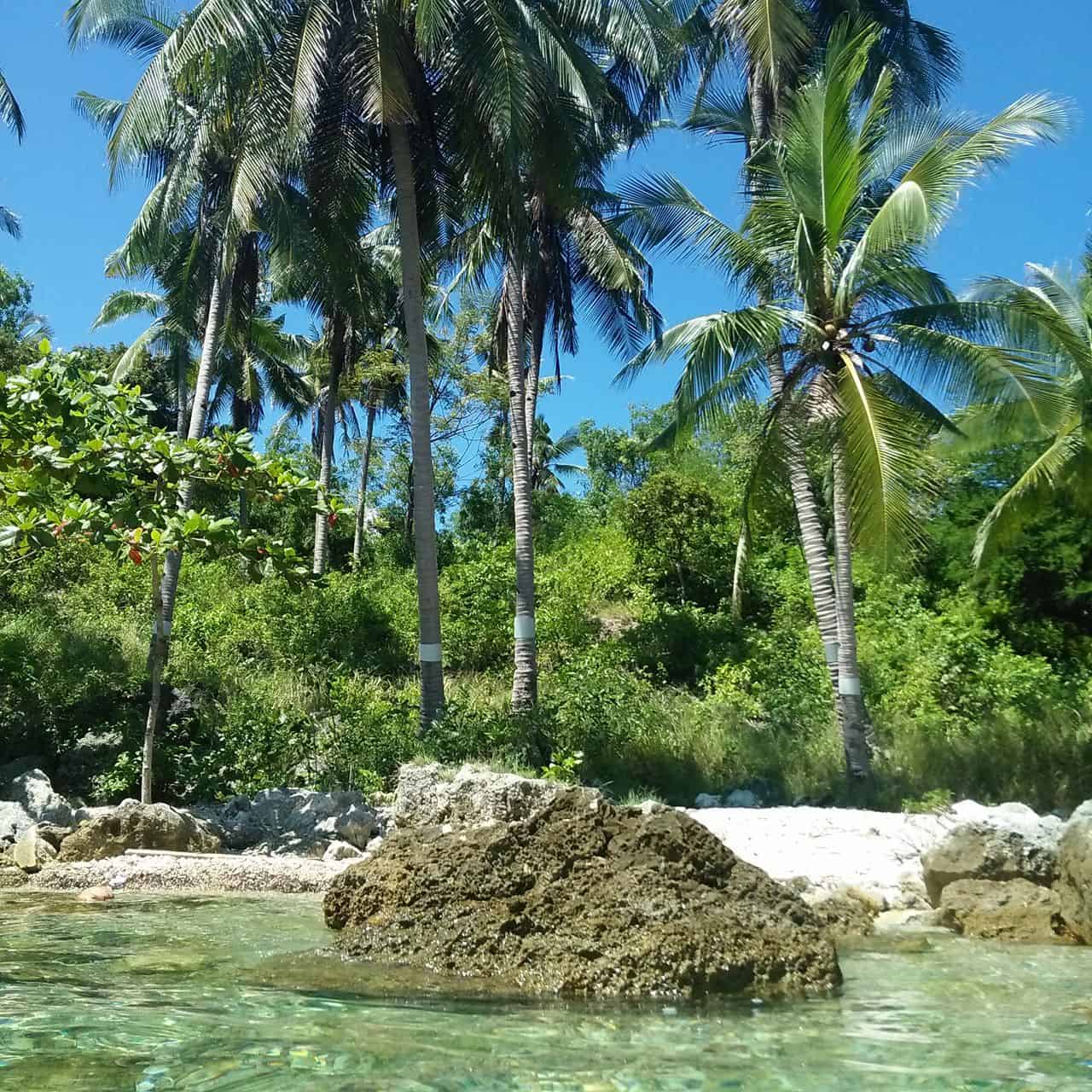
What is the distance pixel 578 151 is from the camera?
1581 cm

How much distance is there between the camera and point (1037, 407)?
12.5 meters

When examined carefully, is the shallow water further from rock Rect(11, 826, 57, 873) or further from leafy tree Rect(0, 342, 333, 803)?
rock Rect(11, 826, 57, 873)

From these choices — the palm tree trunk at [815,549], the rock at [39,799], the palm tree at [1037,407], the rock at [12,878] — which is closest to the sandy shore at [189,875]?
the rock at [12,878]

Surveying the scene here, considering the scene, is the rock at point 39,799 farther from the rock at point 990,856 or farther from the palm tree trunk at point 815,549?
the palm tree trunk at point 815,549

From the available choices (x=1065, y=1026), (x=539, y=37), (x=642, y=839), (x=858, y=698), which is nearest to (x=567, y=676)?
(x=858, y=698)

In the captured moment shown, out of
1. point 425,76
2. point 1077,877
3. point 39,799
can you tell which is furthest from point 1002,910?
point 425,76

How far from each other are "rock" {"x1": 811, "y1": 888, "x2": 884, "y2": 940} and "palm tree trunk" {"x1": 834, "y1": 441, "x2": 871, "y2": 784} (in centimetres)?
558

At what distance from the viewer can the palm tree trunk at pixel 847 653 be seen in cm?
1358

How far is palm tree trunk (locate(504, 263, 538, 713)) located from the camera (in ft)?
53.7

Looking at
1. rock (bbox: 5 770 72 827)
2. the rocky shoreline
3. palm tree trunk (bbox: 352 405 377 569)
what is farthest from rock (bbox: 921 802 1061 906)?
palm tree trunk (bbox: 352 405 377 569)

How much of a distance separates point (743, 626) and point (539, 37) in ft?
37.9

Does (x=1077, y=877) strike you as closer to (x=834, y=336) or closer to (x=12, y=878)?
(x=834, y=336)

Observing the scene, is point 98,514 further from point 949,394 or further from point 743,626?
point 743,626

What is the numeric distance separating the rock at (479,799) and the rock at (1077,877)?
168 inches
